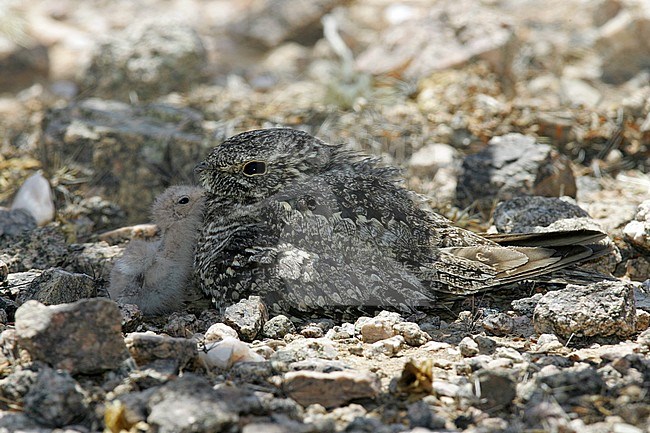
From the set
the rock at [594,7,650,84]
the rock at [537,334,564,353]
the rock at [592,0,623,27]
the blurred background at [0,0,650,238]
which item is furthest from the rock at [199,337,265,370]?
the rock at [592,0,623,27]

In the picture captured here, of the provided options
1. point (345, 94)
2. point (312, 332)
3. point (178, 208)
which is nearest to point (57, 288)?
point (178, 208)

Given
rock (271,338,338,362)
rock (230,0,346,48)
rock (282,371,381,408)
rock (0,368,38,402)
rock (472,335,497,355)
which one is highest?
rock (230,0,346,48)

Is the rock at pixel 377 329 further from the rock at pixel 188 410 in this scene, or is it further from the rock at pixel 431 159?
the rock at pixel 431 159

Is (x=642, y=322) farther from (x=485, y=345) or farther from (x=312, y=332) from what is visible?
(x=312, y=332)

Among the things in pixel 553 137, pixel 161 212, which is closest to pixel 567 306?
pixel 161 212

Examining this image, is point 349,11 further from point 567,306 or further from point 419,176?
point 567,306

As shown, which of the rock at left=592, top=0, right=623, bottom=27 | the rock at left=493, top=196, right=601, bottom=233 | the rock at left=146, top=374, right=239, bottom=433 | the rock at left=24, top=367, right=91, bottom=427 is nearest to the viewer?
the rock at left=146, top=374, right=239, bottom=433

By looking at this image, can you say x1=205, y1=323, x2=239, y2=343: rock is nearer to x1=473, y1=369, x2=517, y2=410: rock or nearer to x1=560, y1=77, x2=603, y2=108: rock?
x1=473, y1=369, x2=517, y2=410: rock
